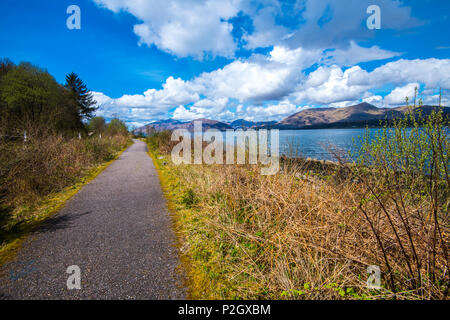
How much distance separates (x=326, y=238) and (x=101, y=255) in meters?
3.15

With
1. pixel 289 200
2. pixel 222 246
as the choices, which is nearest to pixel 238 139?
pixel 289 200

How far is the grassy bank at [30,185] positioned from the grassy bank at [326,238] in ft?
9.45

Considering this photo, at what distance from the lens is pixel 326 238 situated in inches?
94.4

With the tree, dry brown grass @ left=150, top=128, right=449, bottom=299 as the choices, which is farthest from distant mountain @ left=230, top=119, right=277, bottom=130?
the tree

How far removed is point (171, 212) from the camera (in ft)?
14.8

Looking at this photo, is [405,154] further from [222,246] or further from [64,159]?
[64,159]

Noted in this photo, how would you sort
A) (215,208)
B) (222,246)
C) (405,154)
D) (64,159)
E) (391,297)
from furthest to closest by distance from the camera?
(64,159) → (215,208) → (405,154) → (222,246) → (391,297)

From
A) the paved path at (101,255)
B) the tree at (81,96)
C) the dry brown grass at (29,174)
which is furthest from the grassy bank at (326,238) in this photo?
the tree at (81,96)

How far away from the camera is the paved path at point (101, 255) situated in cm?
221

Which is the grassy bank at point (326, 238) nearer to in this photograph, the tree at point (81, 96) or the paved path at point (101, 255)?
the paved path at point (101, 255)

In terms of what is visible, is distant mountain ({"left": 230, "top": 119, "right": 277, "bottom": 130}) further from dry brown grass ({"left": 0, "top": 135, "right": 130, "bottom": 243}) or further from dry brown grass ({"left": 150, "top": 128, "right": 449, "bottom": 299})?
dry brown grass ({"left": 0, "top": 135, "right": 130, "bottom": 243})

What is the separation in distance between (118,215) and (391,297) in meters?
4.66

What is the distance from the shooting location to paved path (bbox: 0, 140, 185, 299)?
2.21 metres

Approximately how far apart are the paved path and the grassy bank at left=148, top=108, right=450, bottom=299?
0.38 meters
